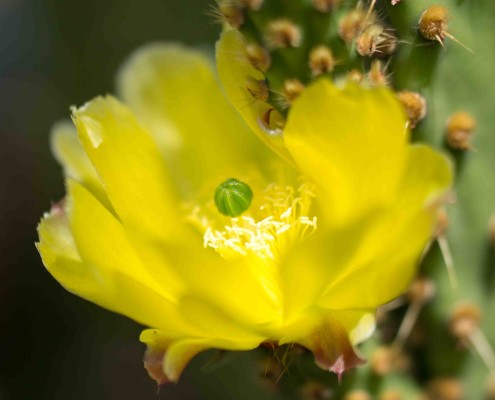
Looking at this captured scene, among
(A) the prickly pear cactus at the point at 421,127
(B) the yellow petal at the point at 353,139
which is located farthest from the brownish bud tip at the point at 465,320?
(B) the yellow petal at the point at 353,139

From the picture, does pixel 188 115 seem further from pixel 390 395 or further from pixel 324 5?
pixel 390 395

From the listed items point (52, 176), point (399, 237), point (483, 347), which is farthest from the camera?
point (52, 176)

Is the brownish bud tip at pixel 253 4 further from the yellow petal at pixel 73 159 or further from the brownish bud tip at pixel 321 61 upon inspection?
the yellow petal at pixel 73 159

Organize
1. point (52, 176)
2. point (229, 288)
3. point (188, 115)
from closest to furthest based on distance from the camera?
point (229, 288) < point (188, 115) < point (52, 176)

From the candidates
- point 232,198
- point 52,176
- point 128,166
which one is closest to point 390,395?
point 232,198

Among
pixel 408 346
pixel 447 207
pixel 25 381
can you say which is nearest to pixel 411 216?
pixel 447 207

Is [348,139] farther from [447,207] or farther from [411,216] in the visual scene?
[447,207]

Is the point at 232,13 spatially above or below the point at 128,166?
above

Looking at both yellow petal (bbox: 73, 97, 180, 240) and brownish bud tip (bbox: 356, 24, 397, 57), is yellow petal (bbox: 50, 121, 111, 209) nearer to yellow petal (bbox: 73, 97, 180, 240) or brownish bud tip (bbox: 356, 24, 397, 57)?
yellow petal (bbox: 73, 97, 180, 240)
